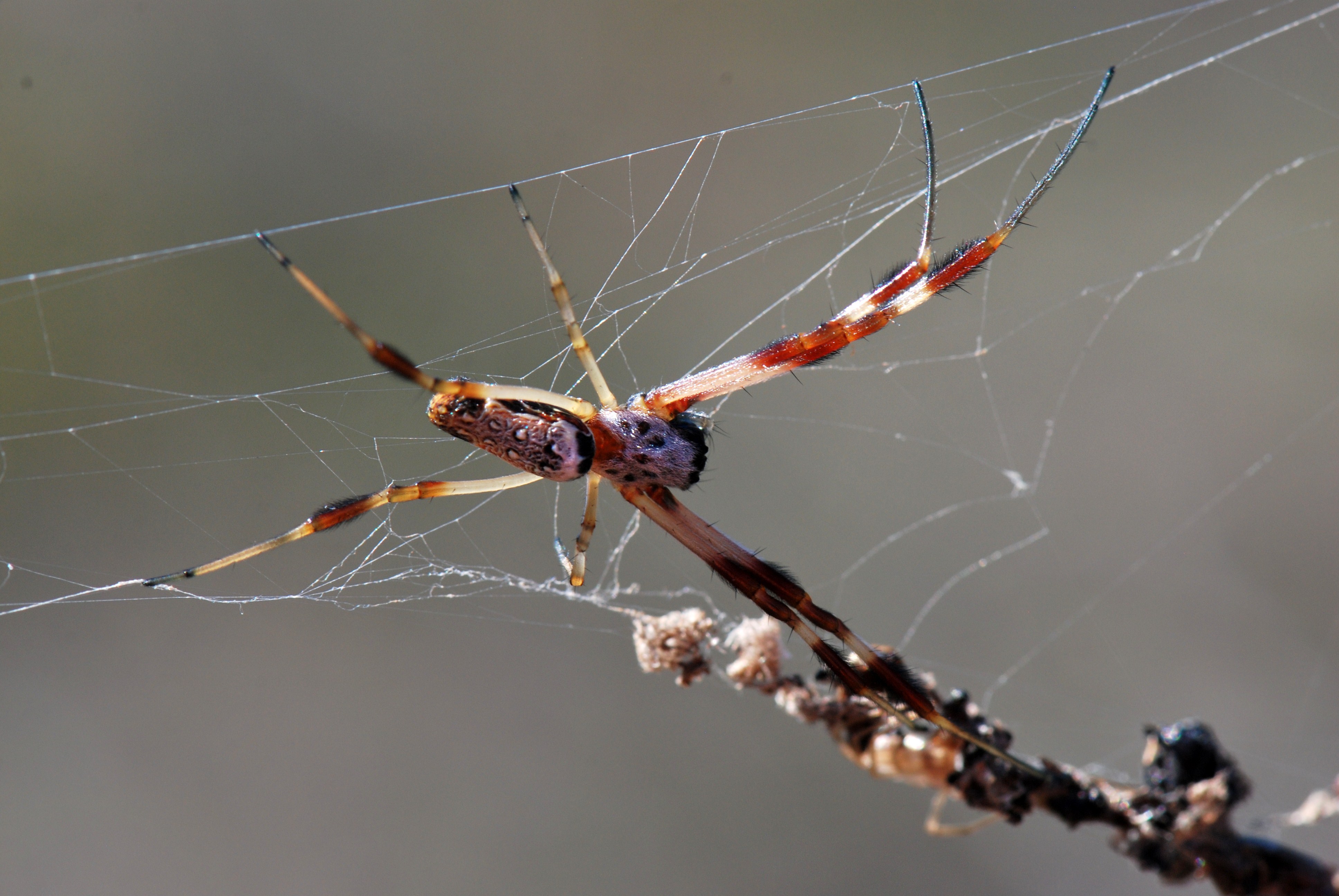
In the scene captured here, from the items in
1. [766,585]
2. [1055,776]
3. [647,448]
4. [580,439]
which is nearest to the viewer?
[1055,776]

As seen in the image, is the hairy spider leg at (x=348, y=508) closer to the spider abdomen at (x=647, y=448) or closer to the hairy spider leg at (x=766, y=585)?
the spider abdomen at (x=647, y=448)

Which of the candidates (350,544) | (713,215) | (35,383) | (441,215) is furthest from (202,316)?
(713,215)

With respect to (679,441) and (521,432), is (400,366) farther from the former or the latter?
(679,441)

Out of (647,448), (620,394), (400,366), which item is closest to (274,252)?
(400,366)

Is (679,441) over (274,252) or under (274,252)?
under

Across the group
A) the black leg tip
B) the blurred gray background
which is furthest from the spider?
the blurred gray background

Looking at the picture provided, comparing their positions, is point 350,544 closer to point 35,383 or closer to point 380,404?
point 380,404
